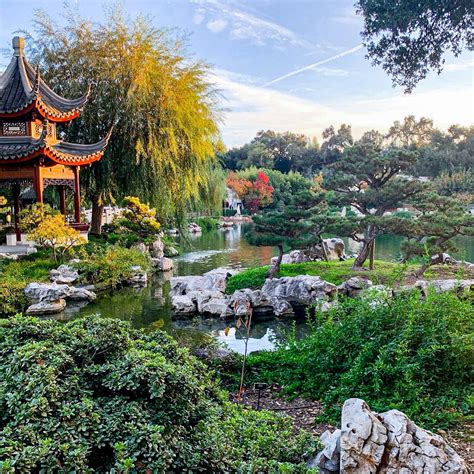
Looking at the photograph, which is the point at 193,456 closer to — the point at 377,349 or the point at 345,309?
the point at 377,349

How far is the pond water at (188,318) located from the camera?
5.68 meters

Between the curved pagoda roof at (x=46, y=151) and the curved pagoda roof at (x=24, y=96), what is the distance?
1.79 feet

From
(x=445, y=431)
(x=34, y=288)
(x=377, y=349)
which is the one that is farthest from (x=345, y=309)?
(x=34, y=288)

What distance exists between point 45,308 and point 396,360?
573 cm

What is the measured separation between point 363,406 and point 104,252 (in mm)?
8603

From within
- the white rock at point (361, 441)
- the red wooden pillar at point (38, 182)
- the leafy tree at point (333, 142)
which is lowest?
the white rock at point (361, 441)

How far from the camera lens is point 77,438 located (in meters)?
1.58

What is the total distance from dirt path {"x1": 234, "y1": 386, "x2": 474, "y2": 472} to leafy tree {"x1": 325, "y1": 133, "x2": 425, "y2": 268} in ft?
17.8

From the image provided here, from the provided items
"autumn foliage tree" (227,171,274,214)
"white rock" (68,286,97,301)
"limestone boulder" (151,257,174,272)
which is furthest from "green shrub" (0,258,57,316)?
"autumn foliage tree" (227,171,274,214)

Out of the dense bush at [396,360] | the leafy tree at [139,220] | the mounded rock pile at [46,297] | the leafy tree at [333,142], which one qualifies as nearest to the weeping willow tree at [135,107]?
the leafy tree at [139,220]

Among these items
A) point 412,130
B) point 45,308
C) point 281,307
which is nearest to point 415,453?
point 281,307

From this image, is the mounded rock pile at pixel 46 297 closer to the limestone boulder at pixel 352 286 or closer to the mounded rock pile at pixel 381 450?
the limestone boulder at pixel 352 286

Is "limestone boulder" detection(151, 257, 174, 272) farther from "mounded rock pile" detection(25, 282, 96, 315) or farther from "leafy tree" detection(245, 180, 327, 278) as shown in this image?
"mounded rock pile" detection(25, 282, 96, 315)

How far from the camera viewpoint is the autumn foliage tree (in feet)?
84.4
